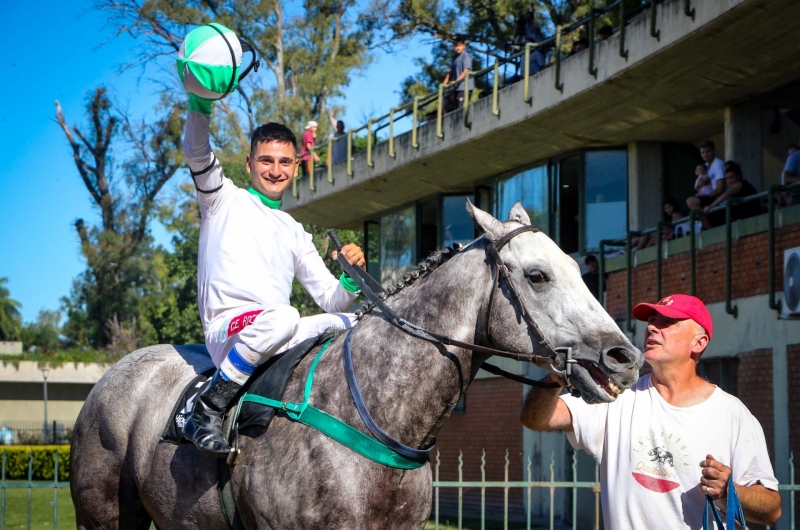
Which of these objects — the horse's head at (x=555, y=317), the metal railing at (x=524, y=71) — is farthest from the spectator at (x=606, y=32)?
the horse's head at (x=555, y=317)

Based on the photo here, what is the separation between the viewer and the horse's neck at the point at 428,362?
Answer: 14.4 feet

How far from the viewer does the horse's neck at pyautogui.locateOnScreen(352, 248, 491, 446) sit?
439cm

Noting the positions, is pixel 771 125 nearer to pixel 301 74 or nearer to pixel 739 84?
pixel 739 84

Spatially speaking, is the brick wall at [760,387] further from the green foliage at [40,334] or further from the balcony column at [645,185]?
the green foliage at [40,334]

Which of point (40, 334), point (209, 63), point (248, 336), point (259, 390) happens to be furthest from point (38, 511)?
point (40, 334)

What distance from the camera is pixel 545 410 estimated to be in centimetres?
467

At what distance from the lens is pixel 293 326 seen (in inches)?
182

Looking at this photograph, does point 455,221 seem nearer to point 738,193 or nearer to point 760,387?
point 738,193

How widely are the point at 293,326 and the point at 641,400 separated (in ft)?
5.72

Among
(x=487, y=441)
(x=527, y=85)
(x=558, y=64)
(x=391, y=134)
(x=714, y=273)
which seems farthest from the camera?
(x=391, y=134)

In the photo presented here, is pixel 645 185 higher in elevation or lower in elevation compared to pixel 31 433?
higher

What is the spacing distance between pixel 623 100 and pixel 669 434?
13.6 meters

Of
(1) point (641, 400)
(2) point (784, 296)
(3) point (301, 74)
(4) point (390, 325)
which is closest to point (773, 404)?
(2) point (784, 296)

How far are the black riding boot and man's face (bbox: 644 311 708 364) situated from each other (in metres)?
2.00
